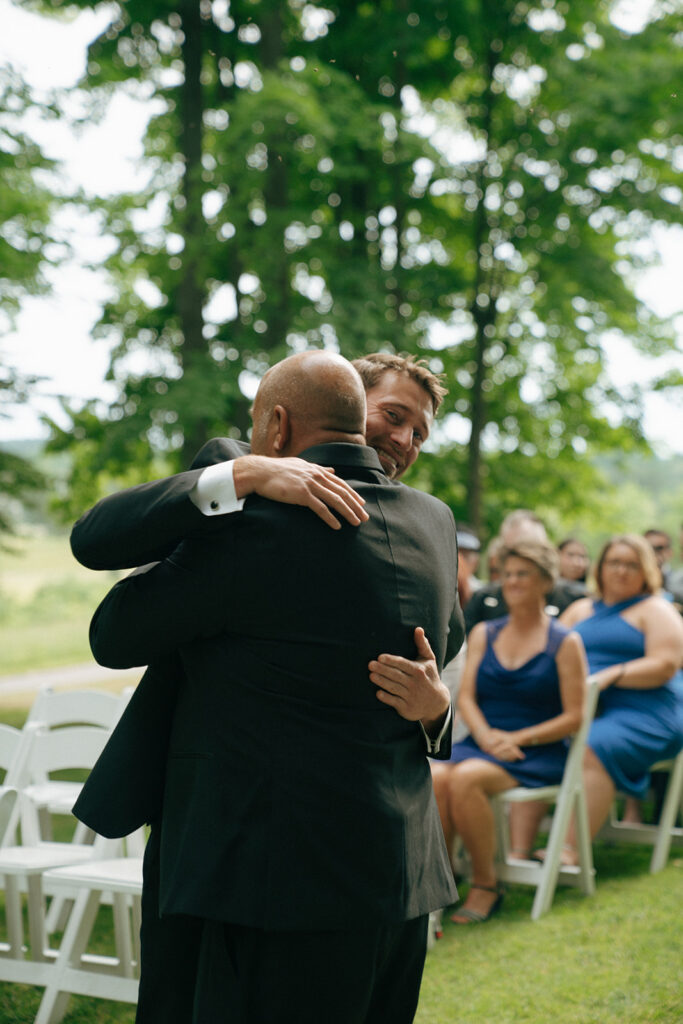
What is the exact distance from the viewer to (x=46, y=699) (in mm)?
5270

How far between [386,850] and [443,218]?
14.7 metres

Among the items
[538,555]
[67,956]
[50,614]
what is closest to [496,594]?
[538,555]

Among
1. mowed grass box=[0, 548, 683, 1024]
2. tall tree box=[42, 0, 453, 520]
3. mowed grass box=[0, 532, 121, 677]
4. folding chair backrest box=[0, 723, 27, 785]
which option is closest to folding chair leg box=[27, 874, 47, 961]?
mowed grass box=[0, 548, 683, 1024]

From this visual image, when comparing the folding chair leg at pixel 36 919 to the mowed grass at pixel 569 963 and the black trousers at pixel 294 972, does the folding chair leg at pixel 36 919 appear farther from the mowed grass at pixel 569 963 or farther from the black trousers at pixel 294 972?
the black trousers at pixel 294 972

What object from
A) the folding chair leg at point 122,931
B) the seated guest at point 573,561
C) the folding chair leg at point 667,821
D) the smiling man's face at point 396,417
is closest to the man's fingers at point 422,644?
the smiling man's face at point 396,417

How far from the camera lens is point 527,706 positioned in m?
6.03

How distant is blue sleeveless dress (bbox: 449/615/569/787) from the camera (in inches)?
232

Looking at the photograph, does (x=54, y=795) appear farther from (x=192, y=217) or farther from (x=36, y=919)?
(x=192, y=217)

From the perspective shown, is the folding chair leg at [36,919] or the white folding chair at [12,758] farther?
the white folding chair at [12,758]

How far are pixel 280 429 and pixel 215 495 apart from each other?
267 millimetres

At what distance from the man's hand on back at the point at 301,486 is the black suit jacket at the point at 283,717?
3 centimetres

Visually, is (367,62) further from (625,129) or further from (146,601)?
(146,601)

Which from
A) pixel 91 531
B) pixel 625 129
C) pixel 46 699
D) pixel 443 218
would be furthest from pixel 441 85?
pixel 91 531

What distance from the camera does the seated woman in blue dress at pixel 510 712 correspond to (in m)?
5.67
